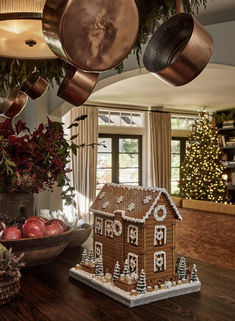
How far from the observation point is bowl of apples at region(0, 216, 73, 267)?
1.43m

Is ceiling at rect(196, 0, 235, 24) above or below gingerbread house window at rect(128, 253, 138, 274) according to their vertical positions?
above

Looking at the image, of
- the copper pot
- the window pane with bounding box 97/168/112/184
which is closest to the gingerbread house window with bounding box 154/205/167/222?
the copper pot

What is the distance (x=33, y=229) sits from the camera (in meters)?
1.47

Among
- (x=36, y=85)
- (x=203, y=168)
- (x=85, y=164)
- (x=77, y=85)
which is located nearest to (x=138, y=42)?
(x=36, y=85)

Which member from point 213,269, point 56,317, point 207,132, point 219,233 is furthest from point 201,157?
point 56,317

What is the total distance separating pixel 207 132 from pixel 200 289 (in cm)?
816

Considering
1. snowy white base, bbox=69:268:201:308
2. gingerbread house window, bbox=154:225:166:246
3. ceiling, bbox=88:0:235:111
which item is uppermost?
ceiling, bbox=88:0:235:111

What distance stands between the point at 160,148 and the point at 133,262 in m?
7.80

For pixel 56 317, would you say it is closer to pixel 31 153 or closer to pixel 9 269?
pixel 9 269

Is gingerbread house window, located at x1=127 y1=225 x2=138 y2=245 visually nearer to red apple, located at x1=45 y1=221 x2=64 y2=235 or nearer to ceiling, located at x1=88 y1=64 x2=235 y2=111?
red apple, located at x1=45 y1=221 x2=64 y2=235

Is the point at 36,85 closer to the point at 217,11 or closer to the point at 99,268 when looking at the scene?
the point at 99,268

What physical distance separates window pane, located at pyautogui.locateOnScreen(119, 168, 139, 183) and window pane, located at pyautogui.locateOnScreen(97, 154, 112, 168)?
1.05ft

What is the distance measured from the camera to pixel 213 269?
154 cm

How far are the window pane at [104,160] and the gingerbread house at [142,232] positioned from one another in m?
6.89
